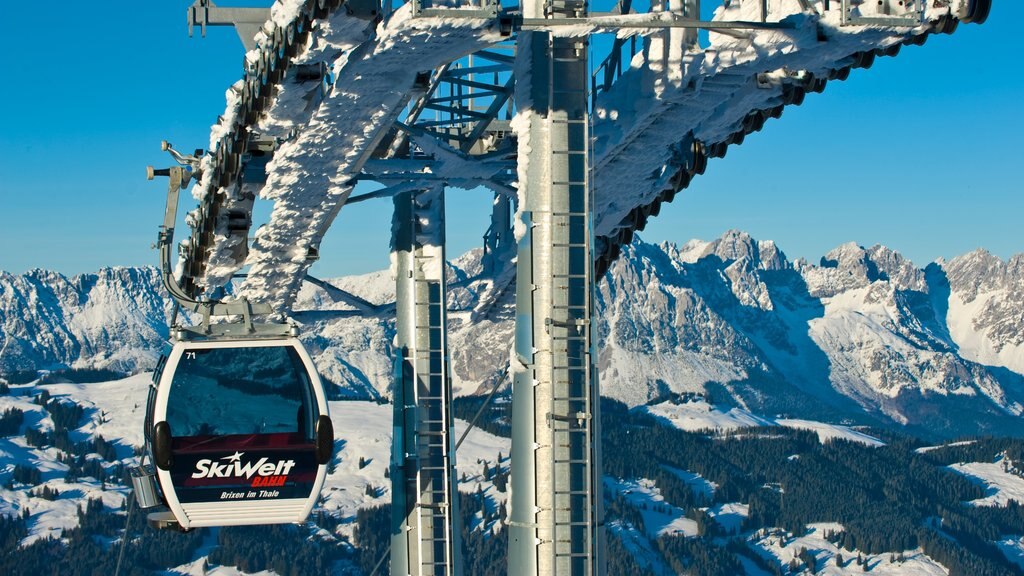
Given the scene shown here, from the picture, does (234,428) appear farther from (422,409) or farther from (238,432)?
(422,409)

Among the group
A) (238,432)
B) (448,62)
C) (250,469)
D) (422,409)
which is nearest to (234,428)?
(238,432)

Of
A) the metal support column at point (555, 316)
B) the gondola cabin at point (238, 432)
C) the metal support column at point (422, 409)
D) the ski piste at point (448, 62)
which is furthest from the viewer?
the metal support column at point (422, 409)

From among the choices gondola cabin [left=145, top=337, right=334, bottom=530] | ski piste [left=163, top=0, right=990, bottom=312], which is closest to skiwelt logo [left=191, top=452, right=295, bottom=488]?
gondola cabin [left=145, top=337, right=334, bottom=530]

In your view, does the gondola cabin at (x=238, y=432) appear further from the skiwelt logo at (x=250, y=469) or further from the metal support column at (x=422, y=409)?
the metal support column at (x=422, y=409)

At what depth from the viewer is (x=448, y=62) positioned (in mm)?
21812

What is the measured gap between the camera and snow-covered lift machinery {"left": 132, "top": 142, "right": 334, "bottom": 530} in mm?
21797

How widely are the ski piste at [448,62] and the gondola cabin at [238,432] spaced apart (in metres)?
3.62

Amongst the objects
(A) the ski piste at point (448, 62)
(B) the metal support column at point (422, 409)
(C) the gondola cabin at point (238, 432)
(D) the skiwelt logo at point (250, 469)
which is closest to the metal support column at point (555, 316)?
(A) the ski piste at point (448, 62)

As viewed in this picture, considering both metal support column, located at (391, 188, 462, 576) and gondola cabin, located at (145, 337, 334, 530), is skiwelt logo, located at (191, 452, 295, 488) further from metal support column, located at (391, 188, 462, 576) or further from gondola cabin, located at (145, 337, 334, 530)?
metal support column, located at (391, 188, 462, 576)

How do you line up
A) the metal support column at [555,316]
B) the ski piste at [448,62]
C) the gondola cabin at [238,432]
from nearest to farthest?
1. the ski piste at [448,62]
2. the gondola cabin at [238,432]
3. the metal support column at [555,316]

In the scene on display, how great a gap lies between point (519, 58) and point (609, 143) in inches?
117

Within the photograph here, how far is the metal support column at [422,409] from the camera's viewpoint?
33500 mm

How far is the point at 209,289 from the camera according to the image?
114 ft

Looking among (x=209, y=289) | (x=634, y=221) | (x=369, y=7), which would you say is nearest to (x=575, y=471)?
(x=369, y=7)
